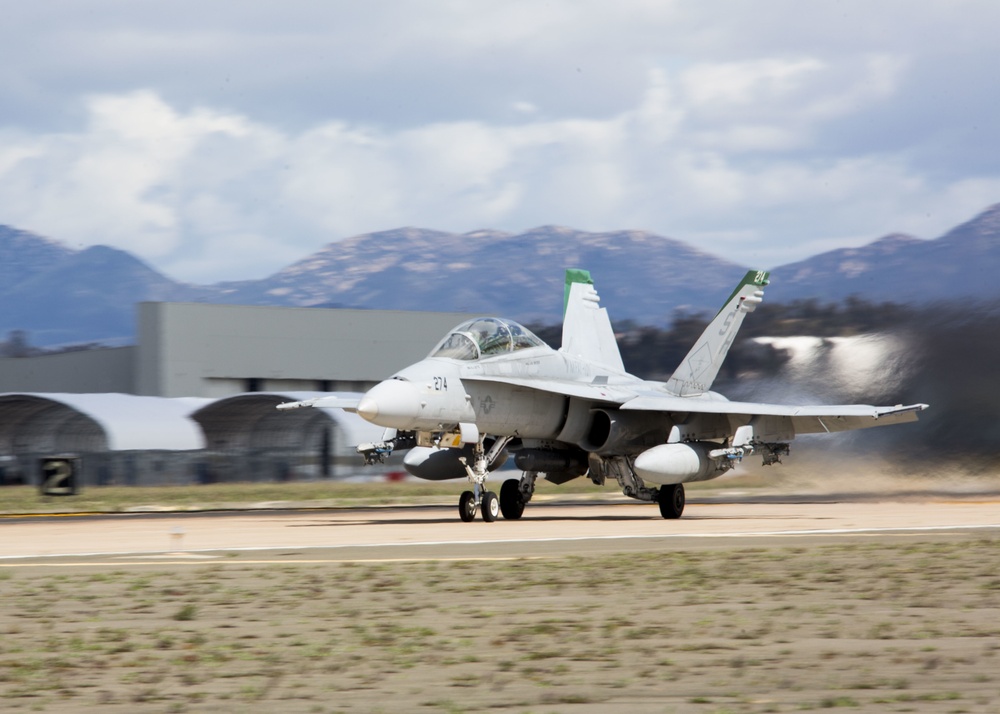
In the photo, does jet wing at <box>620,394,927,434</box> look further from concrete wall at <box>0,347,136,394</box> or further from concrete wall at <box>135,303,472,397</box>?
concrete wall at <box>0,347,136,394</box>

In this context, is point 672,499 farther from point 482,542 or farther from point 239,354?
point 239,354

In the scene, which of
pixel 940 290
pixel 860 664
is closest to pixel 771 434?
pixel 940 290

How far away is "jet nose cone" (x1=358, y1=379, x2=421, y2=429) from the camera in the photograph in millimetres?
17609

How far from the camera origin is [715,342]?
2495 centimetres

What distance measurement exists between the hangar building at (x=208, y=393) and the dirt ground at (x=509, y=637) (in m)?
26.7

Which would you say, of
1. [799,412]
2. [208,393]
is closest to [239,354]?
[208,393]

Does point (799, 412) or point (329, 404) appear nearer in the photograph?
point (329, 404)

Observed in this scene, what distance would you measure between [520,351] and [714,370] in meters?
5.81

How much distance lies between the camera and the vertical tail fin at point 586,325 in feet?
85.4

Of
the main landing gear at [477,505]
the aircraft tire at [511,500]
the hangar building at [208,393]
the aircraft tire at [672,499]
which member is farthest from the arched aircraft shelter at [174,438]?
the main landing gear at [477,505]

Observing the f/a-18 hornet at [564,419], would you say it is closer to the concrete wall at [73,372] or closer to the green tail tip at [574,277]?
the green tail tip at [574,277]

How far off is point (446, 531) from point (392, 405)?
2.01 meters

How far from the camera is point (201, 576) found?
1098 centimetres

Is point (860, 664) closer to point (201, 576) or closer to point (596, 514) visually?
point (201, 576)
